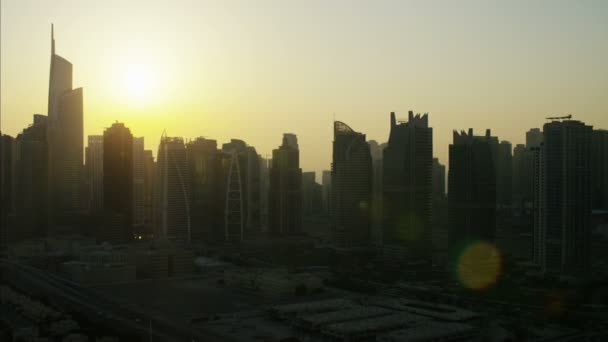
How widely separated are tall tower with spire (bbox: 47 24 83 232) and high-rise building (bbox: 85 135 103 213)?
1483 millimetres

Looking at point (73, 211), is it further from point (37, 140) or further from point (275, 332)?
point (275, 332)

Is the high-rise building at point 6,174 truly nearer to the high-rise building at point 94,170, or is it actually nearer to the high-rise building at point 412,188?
the high-rise building at point 94,170

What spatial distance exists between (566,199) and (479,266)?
5.27 meters

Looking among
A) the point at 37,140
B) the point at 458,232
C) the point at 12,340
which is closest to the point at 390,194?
the point at 458,232

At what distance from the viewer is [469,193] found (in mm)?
36531

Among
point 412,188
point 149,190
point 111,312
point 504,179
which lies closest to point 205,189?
point 149,190

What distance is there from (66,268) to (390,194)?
17.4 m

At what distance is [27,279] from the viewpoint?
33156 mm

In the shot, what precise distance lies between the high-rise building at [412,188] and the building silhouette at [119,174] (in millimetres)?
18761

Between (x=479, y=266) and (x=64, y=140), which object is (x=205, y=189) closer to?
(x=64, y=140)

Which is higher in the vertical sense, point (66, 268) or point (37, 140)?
point (37, 140)

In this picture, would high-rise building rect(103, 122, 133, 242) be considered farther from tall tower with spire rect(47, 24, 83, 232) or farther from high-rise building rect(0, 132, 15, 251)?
tall tower with spire rect(47, 24, 83, 232)

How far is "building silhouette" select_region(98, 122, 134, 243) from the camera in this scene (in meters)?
47.2

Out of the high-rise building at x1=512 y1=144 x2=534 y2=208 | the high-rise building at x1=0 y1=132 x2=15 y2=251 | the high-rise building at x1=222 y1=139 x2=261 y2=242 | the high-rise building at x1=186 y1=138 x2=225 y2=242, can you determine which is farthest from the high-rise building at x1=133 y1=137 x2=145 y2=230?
the high-rise building at x1=512 y1=144 x2=534 y2=208
